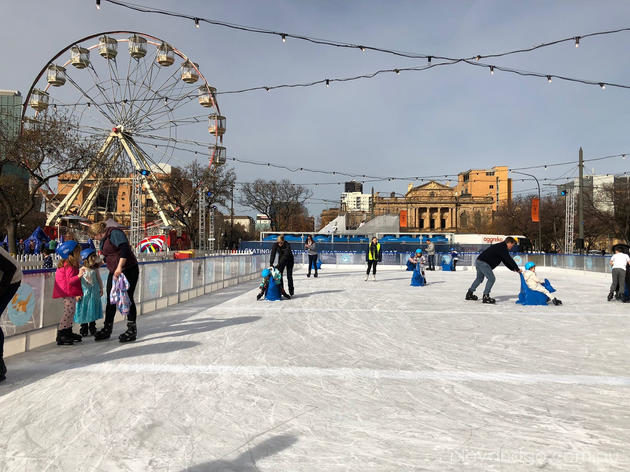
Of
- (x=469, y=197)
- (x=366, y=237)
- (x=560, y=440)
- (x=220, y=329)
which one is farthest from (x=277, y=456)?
(x=469, y=197)

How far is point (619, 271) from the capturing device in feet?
36.7

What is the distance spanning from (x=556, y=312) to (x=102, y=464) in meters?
9.13

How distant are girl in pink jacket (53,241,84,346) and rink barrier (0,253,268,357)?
277 mm

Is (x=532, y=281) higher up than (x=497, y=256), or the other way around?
(x=497, y=256)

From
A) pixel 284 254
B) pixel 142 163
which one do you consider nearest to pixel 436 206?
pixel 142 163

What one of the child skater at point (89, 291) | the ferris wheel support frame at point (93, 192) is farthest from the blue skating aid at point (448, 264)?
the child skater at point (89, 291)

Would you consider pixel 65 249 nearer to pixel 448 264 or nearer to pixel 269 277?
pixel 269 277

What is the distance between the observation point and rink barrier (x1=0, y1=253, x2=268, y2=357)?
568 centimetres

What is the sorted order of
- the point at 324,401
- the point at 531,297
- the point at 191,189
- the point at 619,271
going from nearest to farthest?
1. the point at 324,401
2. the point at 531,297
3. the point at 619,271
4. the point at 191,189

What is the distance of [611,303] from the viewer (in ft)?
36.5

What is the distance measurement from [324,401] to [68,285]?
12.9 feet

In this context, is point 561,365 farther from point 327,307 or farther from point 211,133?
point 211,133

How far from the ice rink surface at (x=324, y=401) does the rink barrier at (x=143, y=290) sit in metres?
0.36

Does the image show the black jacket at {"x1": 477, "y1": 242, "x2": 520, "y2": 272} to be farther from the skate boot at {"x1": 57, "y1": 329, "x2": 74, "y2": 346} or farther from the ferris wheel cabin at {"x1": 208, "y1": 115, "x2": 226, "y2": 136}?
the ferris wheel cabin at {"x1": 208, "y1": 115, "x2": 226, "y2": 136}
